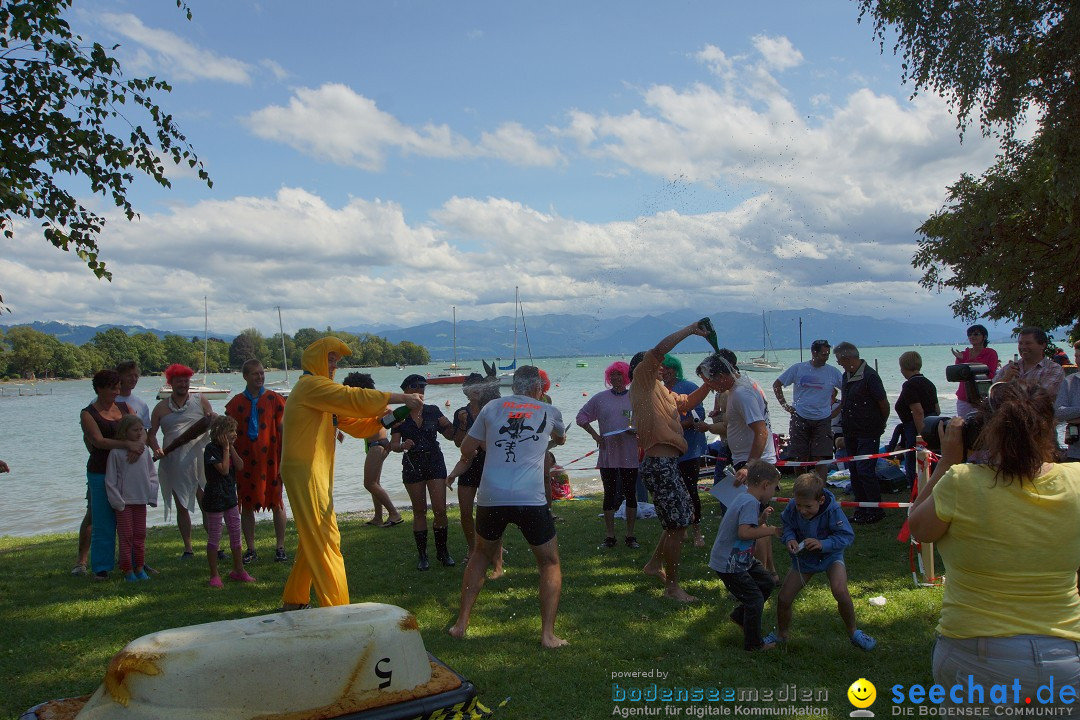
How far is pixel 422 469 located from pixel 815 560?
388 cm

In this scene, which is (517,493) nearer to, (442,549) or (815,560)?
(815,560)

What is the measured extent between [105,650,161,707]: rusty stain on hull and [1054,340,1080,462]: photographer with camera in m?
6.60

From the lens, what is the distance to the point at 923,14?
912 cm

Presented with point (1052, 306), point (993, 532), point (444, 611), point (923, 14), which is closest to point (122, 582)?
point (444, 611)

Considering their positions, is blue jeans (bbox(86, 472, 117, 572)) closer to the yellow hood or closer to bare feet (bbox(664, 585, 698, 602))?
the yellow hood

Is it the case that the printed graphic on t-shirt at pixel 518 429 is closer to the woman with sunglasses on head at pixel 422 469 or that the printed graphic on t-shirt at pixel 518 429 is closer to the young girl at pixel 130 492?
the woman with sunglasses on head at pixel 422 469

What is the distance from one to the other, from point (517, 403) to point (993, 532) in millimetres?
3351

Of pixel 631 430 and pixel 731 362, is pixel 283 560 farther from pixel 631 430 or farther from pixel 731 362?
pixel 731 362

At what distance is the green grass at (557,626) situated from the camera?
4.58m

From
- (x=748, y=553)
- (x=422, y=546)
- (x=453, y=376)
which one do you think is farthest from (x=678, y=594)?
(x=453, y=376)

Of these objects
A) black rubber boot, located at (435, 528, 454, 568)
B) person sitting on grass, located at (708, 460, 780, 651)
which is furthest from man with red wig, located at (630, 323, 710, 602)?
black rubber boot, located at (435, 528, 454, 568)

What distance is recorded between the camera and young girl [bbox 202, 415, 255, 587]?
23.0ft

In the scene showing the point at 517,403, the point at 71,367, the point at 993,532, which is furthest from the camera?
the point at 71,367

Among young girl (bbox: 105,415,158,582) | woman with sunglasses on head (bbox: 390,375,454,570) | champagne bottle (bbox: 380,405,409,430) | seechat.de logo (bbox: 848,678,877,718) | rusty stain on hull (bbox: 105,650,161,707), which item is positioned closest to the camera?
rusty stain on hull (bbox: 105,650,161,707)
